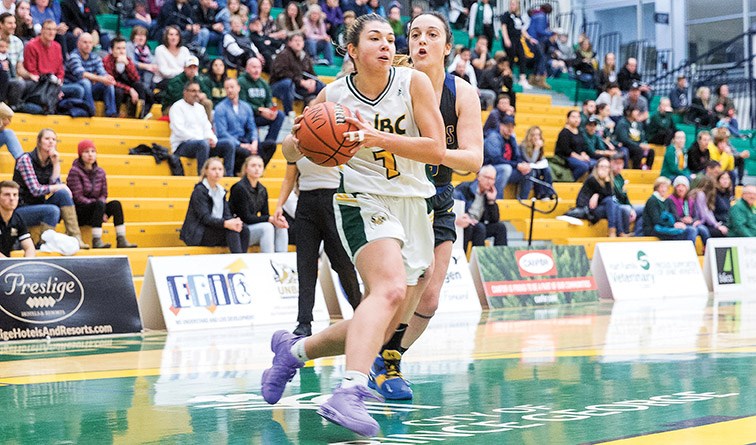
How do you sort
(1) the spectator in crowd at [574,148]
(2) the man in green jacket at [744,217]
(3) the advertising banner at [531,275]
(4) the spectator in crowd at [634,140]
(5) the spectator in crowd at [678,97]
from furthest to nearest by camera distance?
(5) the spectator in crowd at [678,97], (4) the spectator in crowd at [634,140], (1) the spectator in crowd at [574,148], (2) the man in green jacket at [744,217], (3) the advertising banner at [531,275]

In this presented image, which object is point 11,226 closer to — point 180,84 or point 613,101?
point 180,84

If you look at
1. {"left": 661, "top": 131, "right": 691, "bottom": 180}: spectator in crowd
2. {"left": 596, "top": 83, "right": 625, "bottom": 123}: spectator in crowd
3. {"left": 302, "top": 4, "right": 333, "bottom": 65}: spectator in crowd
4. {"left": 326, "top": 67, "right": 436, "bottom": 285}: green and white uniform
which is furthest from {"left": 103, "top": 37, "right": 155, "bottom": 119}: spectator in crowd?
{"left": 326, "top": 67, "right": 436, "bottom": 285}: green and white uniform

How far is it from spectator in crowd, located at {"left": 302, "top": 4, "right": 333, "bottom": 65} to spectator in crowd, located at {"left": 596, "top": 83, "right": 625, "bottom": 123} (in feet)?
19.6

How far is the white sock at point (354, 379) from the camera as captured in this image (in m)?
4.56

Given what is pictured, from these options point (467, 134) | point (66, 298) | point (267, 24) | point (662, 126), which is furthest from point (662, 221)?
point (467, 134)

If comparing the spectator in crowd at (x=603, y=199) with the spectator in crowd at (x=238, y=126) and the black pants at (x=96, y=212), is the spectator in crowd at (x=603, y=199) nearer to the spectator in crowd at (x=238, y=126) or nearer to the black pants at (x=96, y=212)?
the spectator in crowd at (x=238, y=126)

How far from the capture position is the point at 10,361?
8.17m

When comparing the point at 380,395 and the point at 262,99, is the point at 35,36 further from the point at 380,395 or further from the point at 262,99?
the point at 380,395

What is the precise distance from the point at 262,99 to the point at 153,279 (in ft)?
18.1

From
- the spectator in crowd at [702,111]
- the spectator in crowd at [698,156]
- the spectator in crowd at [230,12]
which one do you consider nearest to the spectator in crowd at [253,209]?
the spectator in crowd at [230,12]

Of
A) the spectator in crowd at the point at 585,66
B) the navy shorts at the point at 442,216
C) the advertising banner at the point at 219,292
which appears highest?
the spectator in crowd at the point at 585,66

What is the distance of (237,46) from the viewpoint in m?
17.1

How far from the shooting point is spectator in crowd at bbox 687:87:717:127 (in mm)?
23703

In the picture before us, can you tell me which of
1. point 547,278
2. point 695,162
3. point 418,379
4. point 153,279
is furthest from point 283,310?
point 695,162
